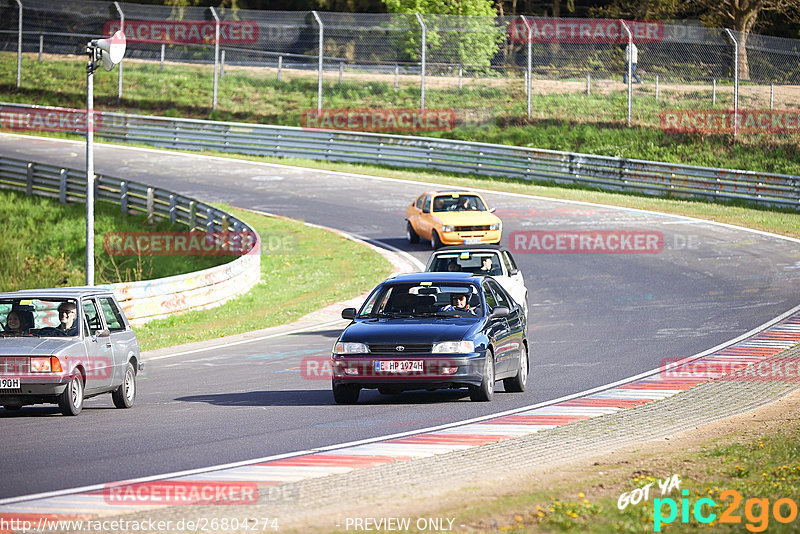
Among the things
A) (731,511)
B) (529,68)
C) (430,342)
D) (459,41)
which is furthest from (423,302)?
(459,41)

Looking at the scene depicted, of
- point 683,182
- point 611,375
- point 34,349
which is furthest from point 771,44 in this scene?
point 34,349

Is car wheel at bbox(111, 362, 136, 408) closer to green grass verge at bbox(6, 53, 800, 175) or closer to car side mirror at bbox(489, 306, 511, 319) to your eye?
car side mirror at bbox(489, 306, 511, 319)

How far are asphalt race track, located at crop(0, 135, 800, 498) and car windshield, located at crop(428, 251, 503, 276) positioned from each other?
4.60 ft

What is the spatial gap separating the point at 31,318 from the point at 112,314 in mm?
1286

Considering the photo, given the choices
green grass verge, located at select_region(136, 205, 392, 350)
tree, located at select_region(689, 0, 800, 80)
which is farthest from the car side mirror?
tree, located at select_region(689, 0, 800, 80)

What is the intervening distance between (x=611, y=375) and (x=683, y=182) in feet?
80.8

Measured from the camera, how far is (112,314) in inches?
554

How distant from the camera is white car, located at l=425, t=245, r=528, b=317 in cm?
2000

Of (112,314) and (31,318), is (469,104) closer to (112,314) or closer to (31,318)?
(112,314)

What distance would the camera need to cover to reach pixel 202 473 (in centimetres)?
900

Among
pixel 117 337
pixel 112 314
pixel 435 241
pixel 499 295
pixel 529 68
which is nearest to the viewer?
pixel 117 337

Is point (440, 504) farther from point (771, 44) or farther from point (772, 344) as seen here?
point (771, 44)

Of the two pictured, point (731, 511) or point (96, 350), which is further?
point (96, 350)

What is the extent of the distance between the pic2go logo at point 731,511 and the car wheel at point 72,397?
23.3 ft
